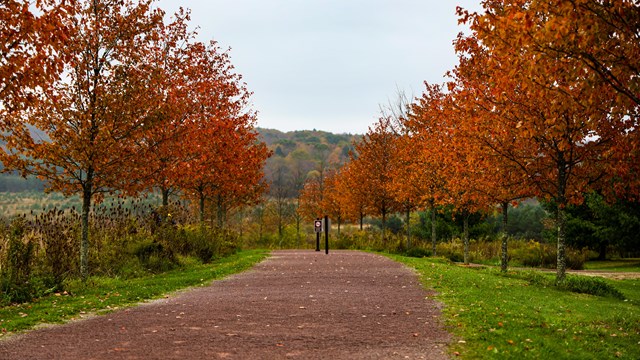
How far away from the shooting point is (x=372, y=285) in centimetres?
1323

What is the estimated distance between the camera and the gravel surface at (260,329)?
6.34 metres

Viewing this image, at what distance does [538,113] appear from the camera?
43.1 ft

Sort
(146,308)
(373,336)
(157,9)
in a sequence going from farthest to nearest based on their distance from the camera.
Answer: (157,9) → (146,308) → (373,336)

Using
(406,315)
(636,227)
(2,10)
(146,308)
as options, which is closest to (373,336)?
(406,315)

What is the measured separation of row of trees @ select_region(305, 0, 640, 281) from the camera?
25.1ft

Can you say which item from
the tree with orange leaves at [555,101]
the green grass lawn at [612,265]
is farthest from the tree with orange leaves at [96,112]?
the green grass lawn at [612,265]

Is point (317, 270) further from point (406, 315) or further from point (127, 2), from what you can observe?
point (127, 2)

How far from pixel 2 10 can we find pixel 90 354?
235 inches

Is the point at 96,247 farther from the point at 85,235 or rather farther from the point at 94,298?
the point at 94,298

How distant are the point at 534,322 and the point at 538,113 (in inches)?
256

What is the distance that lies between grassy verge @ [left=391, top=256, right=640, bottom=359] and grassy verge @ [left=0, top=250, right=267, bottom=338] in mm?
6097

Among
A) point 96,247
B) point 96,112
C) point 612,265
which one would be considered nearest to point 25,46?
point 96,112

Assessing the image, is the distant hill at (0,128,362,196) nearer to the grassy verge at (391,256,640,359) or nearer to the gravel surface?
the grassy verge at (391,256,640,359)

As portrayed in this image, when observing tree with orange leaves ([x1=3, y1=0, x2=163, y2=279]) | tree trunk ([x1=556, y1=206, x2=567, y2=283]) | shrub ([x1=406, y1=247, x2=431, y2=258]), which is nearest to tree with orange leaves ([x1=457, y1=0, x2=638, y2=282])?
tree trunk ([x1=556, y1=206, x2=567, y2=283])
